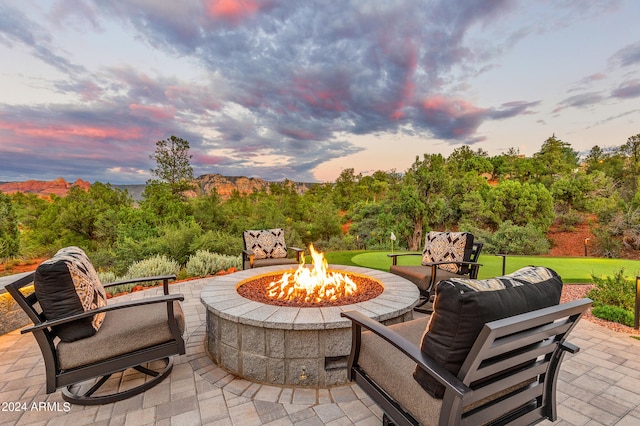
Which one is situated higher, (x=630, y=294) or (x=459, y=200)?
(x=459, y=200)

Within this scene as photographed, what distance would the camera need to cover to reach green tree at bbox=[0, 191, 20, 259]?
34.0 ft

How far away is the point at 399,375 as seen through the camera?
1491 millimetres

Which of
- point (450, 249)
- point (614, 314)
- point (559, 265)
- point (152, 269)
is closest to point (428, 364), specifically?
point (450, 249)

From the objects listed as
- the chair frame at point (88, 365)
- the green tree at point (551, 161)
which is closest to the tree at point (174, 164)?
the chair frame at point (88, 365)

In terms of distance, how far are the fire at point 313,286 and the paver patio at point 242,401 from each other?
2.92 ft

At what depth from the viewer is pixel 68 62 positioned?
602 cm

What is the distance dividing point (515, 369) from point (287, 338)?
5.04 ft

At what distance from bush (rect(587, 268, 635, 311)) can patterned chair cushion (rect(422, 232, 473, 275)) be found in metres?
1.98

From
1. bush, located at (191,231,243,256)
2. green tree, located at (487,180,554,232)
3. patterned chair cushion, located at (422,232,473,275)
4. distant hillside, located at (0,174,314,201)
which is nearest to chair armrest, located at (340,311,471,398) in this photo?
patterned chair cushion, located at (422,232,473,275)

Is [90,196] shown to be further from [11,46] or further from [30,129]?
[11,46]

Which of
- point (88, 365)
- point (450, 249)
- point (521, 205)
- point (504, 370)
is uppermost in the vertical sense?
point (521, 205)

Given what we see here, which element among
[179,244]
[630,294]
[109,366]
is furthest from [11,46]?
[630,294]

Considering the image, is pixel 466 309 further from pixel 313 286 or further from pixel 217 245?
pixel 217 245

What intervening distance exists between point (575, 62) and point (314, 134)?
9.10 metres
